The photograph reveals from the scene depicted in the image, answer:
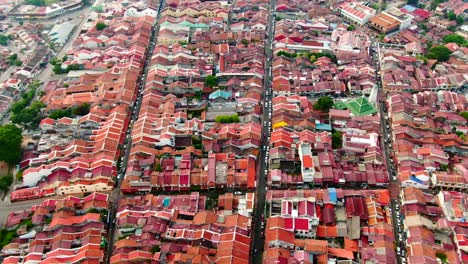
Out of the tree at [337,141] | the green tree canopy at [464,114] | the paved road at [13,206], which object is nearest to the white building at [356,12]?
the green tree canopy at [464,114]

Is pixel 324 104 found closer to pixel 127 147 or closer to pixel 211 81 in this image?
pixel 211 81

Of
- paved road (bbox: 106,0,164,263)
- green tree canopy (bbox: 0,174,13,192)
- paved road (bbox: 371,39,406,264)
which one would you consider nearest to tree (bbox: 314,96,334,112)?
paved road (bbox: 371,39,406,264)

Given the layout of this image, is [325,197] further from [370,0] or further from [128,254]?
[370,0]

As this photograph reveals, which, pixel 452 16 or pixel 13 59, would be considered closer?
pixel 13 59

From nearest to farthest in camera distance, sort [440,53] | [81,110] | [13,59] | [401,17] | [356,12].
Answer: [81,110], [440,53], [13,59], [401,17], [356,12]

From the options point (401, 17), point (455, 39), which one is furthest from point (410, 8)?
point (455, 39)

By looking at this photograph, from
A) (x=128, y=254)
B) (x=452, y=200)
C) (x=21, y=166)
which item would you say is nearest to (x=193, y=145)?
(x=128, y=254)

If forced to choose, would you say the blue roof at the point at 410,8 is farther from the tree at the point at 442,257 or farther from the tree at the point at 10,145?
the tree at the point at 10,145
